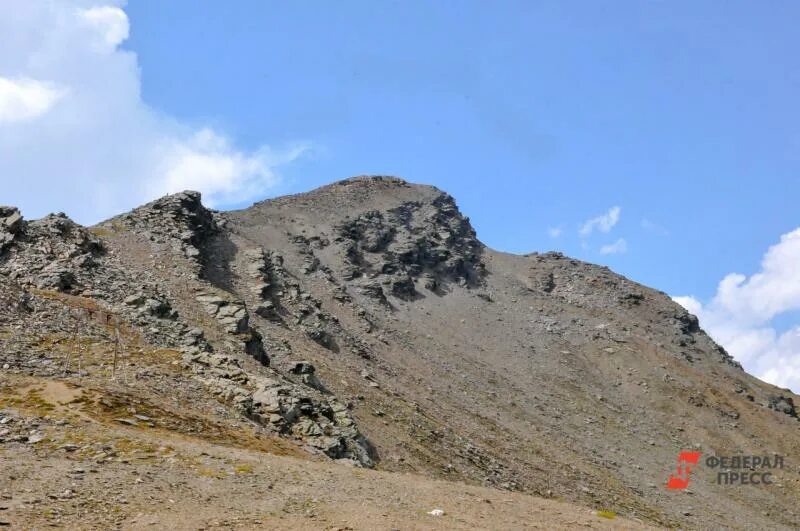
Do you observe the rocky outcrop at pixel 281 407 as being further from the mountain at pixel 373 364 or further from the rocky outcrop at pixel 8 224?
the rocky outcrop at pixel 8 224

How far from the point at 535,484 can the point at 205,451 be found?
29302 millimetres

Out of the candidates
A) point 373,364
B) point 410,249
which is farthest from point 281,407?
point 410,249

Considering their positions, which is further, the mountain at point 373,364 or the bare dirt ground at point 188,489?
the mountain at point 373,364

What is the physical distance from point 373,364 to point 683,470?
34.7 meters

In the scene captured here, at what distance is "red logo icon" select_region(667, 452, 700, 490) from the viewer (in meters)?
59.6

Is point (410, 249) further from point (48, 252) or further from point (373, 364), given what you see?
point (48, 252)

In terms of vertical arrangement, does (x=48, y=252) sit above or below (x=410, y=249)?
below

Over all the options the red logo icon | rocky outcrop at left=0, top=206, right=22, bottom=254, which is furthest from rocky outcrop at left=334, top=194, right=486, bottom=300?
rocky outcrop at left=0, top=206, right=22, bottom=254

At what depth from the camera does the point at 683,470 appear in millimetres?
64562

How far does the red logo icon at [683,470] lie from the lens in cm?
Answer: 5960

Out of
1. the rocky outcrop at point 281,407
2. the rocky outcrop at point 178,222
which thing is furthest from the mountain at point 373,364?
the rocky outcrop at point 178,222

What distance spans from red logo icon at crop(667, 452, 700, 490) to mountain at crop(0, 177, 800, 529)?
0.85 m

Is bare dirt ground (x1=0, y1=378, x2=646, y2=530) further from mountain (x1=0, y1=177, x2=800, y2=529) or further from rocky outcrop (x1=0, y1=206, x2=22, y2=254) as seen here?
rocky outcrop (x1=0, y1=206, x2=22, y2=254)

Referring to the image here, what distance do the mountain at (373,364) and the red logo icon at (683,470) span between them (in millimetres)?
854
